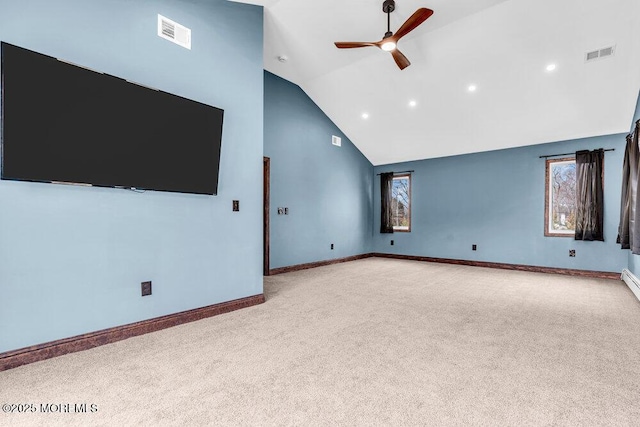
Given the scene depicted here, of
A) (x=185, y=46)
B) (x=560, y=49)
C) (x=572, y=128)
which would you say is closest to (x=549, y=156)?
(x=572, y=128)

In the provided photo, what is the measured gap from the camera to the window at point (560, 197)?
18.1ft

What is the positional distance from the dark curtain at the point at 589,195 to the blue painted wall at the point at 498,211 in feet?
0.45

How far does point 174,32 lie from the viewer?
2828 mm

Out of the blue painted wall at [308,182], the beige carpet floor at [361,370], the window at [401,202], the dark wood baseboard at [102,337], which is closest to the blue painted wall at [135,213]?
the dark wood baseboard at [102,337]

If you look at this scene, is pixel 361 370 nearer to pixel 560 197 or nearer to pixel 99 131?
pixel 99 131

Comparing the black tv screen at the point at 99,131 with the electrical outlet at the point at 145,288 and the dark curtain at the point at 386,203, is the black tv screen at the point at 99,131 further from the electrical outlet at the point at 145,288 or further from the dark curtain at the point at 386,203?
the dark curtain at the point at 386,203

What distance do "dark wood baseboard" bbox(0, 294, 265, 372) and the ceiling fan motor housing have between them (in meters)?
3.73

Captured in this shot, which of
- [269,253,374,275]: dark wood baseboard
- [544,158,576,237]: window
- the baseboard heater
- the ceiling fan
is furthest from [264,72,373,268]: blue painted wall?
the baseboard heater

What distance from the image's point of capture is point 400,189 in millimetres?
7730

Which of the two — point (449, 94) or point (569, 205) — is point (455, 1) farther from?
point (569, 205)

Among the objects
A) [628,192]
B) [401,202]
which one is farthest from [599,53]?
[401,202]

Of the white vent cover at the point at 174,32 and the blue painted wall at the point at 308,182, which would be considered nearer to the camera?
the white vent cover at the point at 174,32

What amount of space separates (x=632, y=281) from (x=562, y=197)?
6.41 ft

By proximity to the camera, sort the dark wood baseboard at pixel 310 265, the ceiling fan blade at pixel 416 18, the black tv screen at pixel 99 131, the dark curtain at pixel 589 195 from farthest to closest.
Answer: the dark wood baseboard at pixel 310 265, the dark curtain at pixel 589 195, the ceiling fan blade at pixel 416 18, the black tv screen at pixel 99 131
